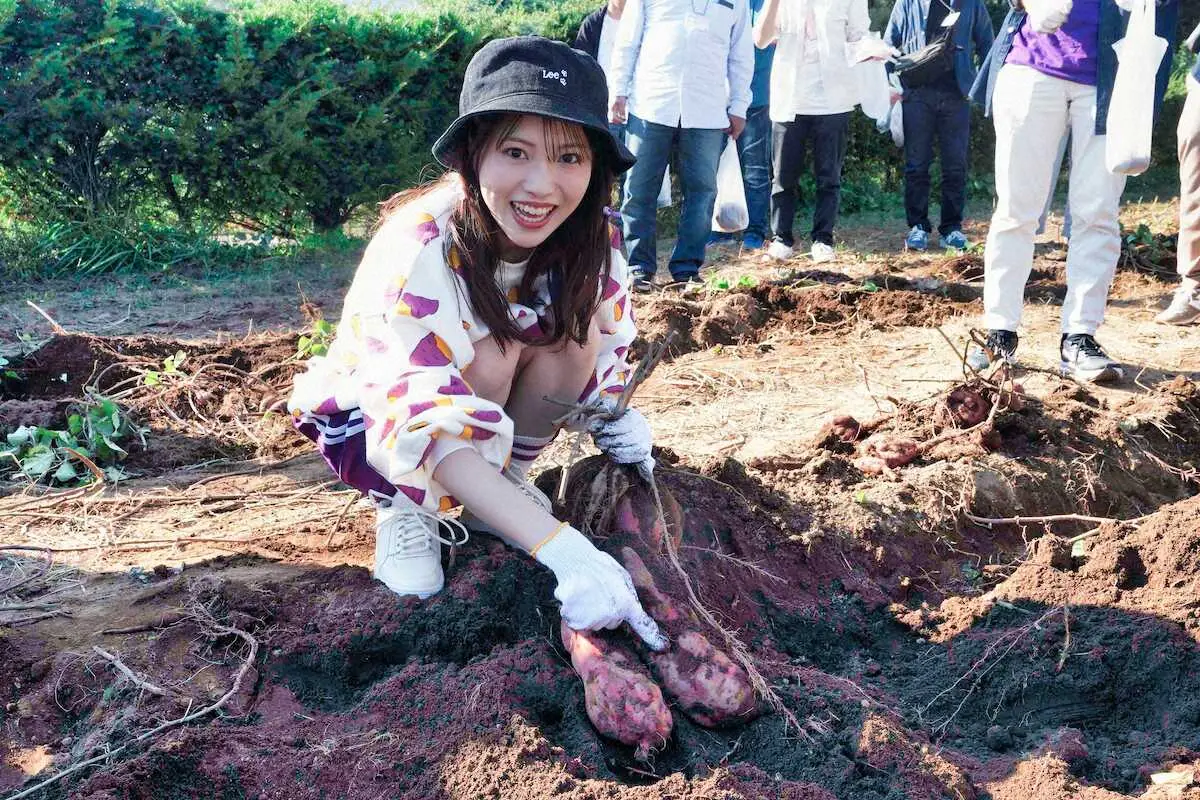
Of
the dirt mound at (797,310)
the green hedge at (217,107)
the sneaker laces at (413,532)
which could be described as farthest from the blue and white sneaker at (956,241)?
the sneaker laces at (413,532)

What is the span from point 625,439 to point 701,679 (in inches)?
31.3

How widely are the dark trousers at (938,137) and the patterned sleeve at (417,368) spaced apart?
558cm

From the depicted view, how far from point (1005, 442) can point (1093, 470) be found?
0.98 ft

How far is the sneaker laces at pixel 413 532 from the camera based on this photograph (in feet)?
8.38

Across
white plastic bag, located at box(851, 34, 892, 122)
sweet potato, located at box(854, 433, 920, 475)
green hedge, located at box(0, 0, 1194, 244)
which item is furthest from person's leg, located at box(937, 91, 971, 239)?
sweet potato, located at box(854, 433, 920, 475)

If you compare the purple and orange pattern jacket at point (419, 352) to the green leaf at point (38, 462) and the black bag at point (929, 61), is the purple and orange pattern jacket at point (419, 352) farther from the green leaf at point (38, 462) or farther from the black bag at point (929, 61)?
the black bag at point (929, 61)

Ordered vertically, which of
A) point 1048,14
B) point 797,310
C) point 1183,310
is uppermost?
point 1048,14

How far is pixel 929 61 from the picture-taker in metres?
6.53

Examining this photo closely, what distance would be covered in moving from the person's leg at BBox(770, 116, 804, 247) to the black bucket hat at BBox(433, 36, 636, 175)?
468cm

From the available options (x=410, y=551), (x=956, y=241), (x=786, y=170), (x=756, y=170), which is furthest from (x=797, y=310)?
(x=410, y=551)

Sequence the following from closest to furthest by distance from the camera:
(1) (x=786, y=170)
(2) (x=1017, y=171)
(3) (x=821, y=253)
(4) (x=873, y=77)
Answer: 1. (2) (x=1017, y=171)
2. (4) (x=873, y=77)
3. (1) (x=786, y=170)
4. (3) (x=821, y=253)

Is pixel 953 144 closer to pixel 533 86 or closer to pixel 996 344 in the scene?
pixel 996 344

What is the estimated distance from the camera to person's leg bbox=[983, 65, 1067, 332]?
163 inches

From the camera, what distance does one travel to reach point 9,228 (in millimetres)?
7254
